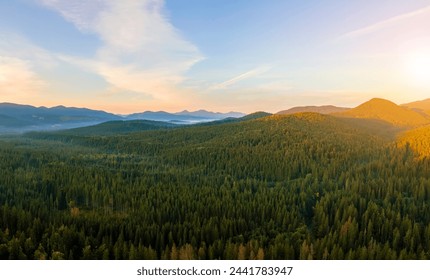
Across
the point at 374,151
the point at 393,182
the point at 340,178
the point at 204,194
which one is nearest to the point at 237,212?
the point at 204,194

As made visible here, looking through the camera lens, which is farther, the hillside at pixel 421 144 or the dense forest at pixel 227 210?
the hillside at pixel 421 144

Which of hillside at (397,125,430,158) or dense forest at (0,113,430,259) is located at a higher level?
hillside at (397,125,430,158)

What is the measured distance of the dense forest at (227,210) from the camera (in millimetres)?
44438

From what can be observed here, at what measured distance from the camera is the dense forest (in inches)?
1750

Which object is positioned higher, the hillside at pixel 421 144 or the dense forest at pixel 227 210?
the hillside at pixel 421 144

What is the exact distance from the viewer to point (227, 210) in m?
63.5

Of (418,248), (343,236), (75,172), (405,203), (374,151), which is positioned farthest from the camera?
(374,151)

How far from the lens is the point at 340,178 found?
306 ft

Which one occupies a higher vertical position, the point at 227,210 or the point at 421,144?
the point at 421,144

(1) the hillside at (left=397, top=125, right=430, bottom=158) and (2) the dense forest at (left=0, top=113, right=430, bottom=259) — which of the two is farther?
(1) the hillside at (left=397, top=125, right=430, bottom=158)

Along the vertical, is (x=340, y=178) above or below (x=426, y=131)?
below

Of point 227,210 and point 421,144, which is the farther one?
point 421,144

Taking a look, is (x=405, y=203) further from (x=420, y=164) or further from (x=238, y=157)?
(x=238, y=157)

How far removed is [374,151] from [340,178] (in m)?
50.5
